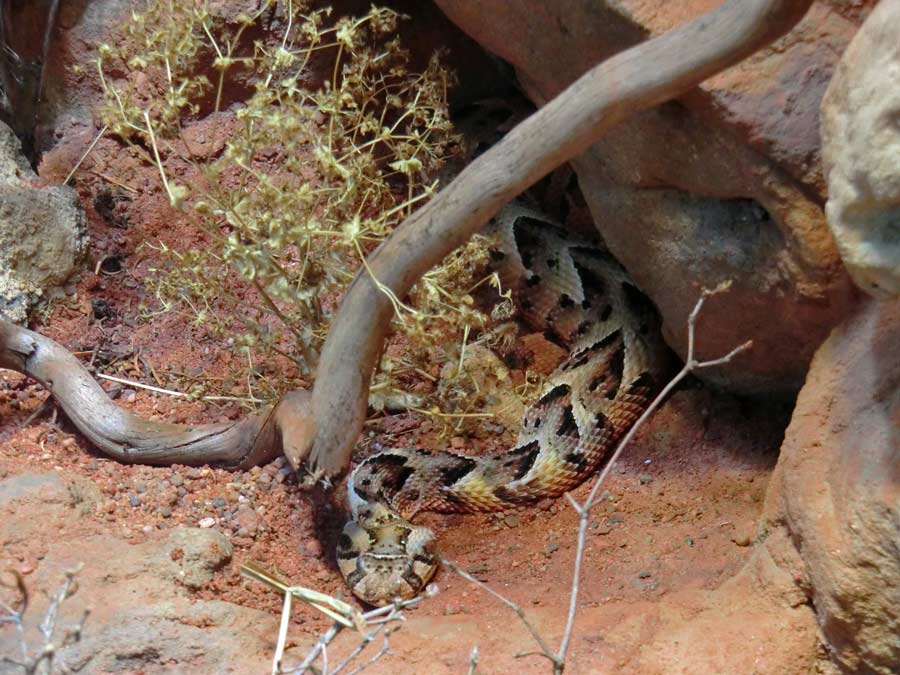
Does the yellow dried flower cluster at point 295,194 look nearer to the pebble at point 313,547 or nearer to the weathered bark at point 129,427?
the weathered bark at point 129,427

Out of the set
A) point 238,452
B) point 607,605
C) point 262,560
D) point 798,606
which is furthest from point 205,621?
point 798,606

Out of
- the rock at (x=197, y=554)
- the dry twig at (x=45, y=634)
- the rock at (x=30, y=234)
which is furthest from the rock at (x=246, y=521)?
the rock at (x=30, y=234)

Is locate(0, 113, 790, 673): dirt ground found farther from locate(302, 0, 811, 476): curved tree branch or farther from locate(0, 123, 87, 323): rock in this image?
locate(302, 0, 811, 476): curved tree branch

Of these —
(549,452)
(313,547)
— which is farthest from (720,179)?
(313,547)

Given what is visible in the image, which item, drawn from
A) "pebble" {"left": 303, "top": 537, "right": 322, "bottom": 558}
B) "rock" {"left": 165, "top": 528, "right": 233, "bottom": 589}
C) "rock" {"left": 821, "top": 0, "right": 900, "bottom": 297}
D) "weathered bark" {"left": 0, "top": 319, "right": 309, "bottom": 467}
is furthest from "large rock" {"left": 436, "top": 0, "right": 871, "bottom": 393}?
"rock" {"left": 165, "top": 528, "right": 233, "bottom": 589}

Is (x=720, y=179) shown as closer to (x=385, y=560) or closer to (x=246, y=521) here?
→ (x=385, y=560)
